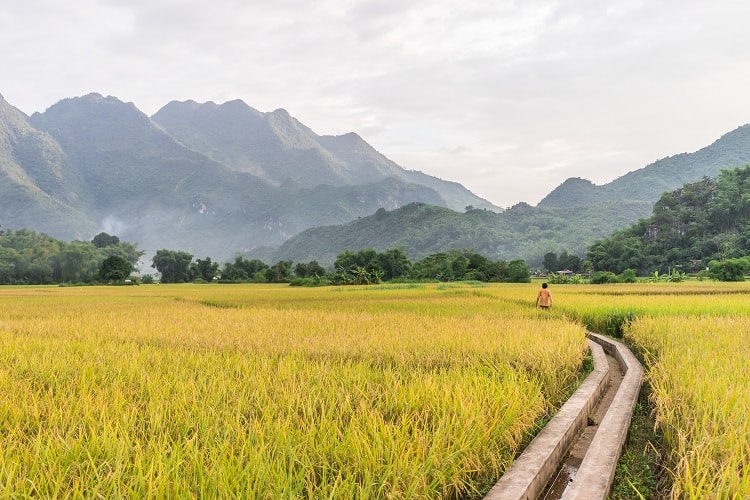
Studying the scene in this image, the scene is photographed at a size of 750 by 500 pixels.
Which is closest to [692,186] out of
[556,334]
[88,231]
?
[556,334]

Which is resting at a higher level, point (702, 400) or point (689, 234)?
point (689, 234)

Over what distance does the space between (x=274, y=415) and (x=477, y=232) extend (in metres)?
120

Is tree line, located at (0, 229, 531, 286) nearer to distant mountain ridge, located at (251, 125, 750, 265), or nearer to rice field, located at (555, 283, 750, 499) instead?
distant mountain ridge, located at (251, 125, 750, 265)

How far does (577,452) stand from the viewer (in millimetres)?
4062

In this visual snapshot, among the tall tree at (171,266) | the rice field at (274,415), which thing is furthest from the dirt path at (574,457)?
the tall tree at (171,266)

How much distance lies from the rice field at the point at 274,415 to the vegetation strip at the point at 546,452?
151 millimetres

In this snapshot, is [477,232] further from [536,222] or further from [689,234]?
[689,234]

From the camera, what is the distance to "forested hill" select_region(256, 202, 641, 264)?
114m

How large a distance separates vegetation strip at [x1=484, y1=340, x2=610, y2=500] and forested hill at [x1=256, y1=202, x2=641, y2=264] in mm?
103476

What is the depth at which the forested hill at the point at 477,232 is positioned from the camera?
373 ft

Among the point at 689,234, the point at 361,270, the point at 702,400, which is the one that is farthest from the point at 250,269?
the point at 702,400

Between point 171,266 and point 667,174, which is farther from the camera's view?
point 667,174

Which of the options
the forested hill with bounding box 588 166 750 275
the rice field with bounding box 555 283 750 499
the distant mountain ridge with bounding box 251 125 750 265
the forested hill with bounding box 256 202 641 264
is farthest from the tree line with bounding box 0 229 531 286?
the rice field with bounding box 555 283 750 499

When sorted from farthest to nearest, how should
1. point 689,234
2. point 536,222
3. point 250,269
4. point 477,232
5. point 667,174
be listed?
point 667,174 → point 536,222 → point 477,232 → point 250,269 → point 689,234
